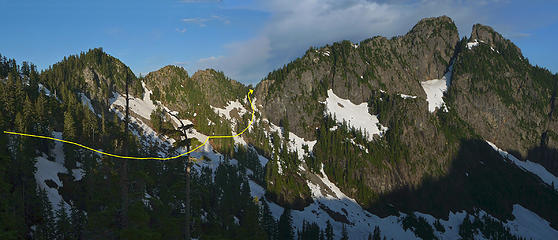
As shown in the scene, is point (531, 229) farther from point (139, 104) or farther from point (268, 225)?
point (139, 104)

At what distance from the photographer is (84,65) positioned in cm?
18400

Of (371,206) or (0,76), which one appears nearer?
(0,76)

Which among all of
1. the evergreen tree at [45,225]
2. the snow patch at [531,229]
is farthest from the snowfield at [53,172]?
the snow patch at [531,229]

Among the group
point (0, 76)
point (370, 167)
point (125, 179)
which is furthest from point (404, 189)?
point (125, 179)

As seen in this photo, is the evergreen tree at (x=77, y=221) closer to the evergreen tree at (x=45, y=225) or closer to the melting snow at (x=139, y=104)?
the evergreen tree at (x=45, y=225)

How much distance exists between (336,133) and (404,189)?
42613 millimetres

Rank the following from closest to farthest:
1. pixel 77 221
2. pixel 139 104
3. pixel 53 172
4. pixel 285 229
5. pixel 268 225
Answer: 1. pixel 77 221
2. pixel 53 172
3. pixel 268 225
4. pixel 285 229
5. pixel 139 104

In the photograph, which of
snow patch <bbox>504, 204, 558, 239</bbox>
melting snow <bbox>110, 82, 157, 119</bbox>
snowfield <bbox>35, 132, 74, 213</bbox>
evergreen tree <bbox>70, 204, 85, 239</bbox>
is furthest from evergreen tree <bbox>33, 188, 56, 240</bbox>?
snow patch <bbox>504, 204, 558, 239</bbox>

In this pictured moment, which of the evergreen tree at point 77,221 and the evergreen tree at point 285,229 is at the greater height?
the evergreen tree at point 77,221

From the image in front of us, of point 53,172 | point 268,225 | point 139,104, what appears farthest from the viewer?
point 139,104

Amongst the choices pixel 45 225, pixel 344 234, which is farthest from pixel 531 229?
pixel 45 225

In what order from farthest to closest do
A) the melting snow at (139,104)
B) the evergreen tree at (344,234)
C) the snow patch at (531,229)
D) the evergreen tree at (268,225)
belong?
the snow patch at (531,229)
the melting snow at (139,104)
the evergreen tree at (344,234)
the evergreen tree at (268,225)

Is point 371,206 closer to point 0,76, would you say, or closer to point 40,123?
point 40,123

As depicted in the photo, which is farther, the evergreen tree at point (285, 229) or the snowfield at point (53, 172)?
the evergreen tree at point (285, 229)
